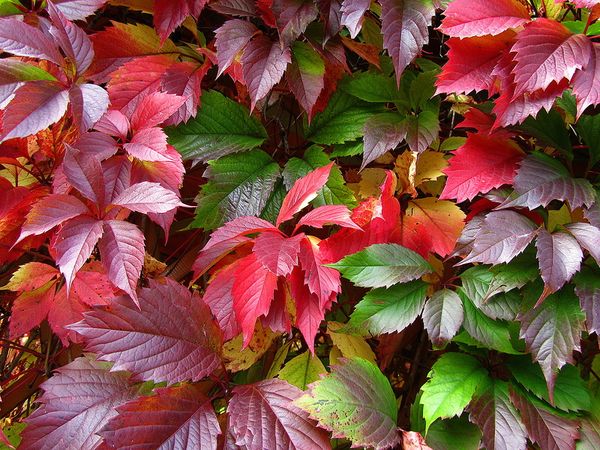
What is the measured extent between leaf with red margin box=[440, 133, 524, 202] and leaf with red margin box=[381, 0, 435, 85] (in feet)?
0.52

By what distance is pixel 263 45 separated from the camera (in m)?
0.86

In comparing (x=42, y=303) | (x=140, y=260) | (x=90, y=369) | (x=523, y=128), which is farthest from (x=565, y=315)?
(x=42, y=303)

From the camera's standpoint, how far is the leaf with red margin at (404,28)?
767 mm

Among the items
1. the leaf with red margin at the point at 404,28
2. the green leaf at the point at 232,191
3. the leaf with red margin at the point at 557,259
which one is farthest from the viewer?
the green leaf at the point at 232,191

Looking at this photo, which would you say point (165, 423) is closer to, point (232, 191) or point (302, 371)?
point (302, 371)

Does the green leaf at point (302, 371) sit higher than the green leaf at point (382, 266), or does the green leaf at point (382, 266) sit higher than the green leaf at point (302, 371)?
the green leaf at point (382, 266)

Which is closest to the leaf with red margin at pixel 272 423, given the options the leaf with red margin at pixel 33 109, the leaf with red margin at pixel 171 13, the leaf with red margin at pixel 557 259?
the leaf with red margin at pixel 557 259

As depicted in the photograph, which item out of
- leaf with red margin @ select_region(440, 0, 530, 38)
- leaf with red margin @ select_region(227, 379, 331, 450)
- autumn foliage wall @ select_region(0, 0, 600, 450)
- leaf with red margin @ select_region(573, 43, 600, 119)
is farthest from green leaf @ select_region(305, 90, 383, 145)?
leaf with red margin @ select_region(227, 379, 331, 450)

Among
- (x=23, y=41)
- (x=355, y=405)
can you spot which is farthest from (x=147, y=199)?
(x=355, y=405)

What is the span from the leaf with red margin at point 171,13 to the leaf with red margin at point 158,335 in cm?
42

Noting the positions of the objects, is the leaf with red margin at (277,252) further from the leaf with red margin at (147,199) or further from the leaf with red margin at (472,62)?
the leaf with red margin at (472,62)

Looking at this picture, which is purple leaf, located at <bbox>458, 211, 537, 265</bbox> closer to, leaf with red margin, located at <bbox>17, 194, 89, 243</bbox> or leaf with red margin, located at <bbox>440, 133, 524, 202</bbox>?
leaf with red margin, located at <bbox>440, 133, 524, 202</bbox>

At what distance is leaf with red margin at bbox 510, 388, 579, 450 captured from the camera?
28.3 inches

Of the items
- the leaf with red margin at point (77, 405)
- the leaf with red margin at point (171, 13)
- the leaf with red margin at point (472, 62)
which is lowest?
the leaf with red margin at point (77, 405)
